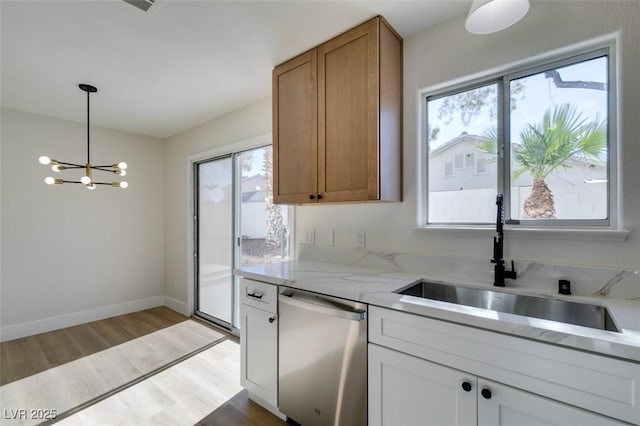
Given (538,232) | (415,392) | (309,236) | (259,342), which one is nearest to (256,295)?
(259,342)

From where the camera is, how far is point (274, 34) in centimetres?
189

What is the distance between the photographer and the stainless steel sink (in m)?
1.27

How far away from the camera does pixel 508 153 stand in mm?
1671

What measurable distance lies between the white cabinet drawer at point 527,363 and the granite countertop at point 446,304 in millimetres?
34

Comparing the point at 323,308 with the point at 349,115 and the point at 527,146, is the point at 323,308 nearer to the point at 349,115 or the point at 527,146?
the point at 349,115

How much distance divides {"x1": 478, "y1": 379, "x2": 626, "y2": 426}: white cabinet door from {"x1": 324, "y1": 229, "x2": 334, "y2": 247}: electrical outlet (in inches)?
54.0

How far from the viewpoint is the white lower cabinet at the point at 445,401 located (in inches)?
39.1

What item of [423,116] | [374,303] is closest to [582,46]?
[423,116]

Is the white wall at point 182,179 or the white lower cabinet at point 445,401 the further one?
the white wall at point 182,179

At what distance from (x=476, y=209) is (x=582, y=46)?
940 millimetres

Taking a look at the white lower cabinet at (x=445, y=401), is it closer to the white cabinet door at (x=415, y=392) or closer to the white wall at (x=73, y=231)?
the white cabinet door at (x=415, y=392)

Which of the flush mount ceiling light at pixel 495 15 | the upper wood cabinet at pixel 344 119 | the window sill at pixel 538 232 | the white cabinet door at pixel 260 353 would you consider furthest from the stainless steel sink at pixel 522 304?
the flush mount ceiling light at pixel 495 15

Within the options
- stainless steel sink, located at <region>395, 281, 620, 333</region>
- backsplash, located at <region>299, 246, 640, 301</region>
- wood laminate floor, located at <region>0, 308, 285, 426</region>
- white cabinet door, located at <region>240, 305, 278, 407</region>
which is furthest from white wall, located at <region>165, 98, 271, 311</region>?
stainless steel sink, located at <region>395, 281, 620, 333</region>

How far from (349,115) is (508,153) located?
95 centimetres
